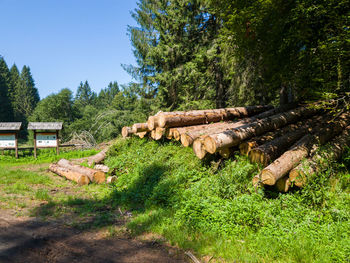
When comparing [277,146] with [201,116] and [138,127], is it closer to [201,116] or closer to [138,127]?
[201,116]

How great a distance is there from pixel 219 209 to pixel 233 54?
702 centimetres

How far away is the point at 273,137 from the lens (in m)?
6.73

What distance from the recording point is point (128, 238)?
165 inches

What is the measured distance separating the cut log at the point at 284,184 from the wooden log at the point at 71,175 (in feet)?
21.0

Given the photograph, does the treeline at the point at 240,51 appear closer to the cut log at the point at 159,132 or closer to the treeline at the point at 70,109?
the treeline at the point at 70,109

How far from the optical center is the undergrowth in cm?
334

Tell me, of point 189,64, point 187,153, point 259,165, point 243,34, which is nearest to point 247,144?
point 259,165

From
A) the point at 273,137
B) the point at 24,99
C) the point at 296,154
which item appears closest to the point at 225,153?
the point at 273,137

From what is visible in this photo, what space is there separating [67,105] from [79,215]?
1951 inches

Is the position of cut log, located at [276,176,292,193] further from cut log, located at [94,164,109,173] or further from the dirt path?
cut log, located at [94,164,109,173]

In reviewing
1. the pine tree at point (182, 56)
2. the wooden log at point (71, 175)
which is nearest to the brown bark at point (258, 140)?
the wooden log at point (71, 175)

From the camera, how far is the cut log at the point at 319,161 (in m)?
4.66

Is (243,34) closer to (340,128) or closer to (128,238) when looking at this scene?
(340,128)

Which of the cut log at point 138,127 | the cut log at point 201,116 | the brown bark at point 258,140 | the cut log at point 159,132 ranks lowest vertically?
the brown bark at point 258,140
